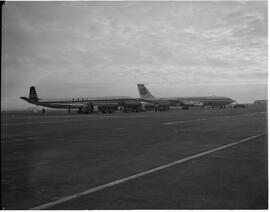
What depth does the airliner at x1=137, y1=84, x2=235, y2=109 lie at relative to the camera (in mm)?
87875

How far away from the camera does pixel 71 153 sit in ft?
33.7

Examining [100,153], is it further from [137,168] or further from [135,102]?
[135,102]

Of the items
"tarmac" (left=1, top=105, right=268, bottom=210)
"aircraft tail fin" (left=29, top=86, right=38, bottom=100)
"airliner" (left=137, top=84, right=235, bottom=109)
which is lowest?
"tarmac" (left=1, top=105, right=268, bottom=210)

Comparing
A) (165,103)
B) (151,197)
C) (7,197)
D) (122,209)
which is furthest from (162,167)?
(165,103)

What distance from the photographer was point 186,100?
90.2 meters

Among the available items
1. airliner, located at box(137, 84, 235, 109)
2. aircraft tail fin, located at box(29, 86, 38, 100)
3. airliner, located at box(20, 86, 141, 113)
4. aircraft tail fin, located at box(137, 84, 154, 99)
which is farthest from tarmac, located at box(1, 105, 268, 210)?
aircraft tail fin, located at box(137, 84, 154, 99)

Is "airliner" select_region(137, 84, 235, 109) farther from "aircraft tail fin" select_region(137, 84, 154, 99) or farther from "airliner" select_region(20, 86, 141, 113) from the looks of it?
"airliner" select_region(20, 86, 141, 113)

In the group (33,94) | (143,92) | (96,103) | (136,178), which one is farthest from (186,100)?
(136,178)

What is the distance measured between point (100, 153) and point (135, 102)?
182 ft

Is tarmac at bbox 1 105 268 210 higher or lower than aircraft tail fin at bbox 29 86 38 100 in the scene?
lower

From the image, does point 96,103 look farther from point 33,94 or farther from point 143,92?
point 143,92

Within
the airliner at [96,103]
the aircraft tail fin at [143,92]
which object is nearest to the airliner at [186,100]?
the aircraft tail fin at [143,92]

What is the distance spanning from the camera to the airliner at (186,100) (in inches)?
3460

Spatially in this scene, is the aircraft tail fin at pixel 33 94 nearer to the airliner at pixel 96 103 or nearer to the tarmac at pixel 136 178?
the airliner at pixel 96 103
